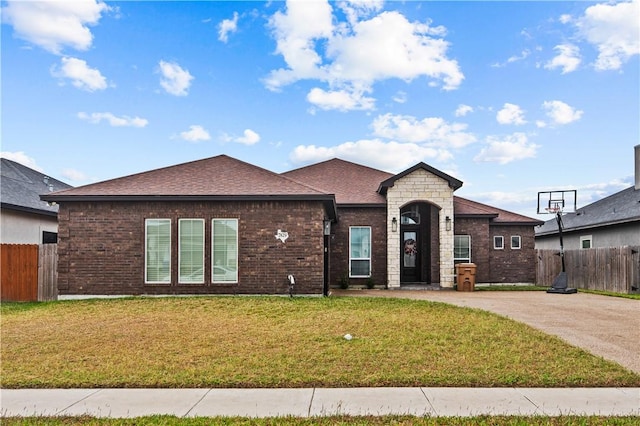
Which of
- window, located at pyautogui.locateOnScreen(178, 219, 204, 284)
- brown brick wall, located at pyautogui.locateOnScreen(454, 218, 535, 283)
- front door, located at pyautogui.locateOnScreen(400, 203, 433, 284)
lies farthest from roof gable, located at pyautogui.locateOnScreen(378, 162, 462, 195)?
window, located at pyautogui.locateOnScreen(178, 219, 204, 284)

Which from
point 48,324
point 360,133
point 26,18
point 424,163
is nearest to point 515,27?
point 424,163

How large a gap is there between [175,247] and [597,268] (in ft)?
54.1

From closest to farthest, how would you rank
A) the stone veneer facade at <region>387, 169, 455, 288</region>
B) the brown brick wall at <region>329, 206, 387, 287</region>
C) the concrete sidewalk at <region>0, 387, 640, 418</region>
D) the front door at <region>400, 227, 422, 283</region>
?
the concrete sidewalk at <region>0, 387, 640, 418</region> → the stone veneer facade at <region>387, 169, 455, 288</region> → the brown brick wall at <region>329, 206, 387, 287</region> → the front door at <region>400, 227, 422, 283</region>

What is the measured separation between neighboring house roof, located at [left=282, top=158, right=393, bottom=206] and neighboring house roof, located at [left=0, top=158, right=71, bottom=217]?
34.8 feet

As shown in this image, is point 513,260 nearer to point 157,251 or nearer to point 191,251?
point 191,251

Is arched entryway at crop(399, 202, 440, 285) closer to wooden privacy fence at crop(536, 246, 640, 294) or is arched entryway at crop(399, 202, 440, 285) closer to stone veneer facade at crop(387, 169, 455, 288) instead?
stone veneer facade at crop(387, 169, 455, 288)

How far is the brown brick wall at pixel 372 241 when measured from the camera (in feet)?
64.9

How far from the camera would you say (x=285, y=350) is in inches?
294

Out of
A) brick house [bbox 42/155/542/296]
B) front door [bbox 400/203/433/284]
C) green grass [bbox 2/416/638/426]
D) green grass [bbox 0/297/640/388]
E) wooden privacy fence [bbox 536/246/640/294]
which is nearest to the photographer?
green grass [bbox 2/416/638/426]

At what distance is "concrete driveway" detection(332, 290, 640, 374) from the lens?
7.80 m

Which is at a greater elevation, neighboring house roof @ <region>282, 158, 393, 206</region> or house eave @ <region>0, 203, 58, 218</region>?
neighboring house roof @ <region>282, 158, 393, 206</region>

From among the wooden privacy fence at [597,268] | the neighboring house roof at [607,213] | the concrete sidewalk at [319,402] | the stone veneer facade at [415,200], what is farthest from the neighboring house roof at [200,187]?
the neighboring house roof at [607,213]

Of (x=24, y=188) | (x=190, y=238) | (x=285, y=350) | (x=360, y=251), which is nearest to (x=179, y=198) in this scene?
(x=190, y=238)

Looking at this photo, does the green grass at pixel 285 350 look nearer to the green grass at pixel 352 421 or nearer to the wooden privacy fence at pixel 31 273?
the green grass at pixel 352 421
